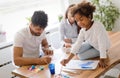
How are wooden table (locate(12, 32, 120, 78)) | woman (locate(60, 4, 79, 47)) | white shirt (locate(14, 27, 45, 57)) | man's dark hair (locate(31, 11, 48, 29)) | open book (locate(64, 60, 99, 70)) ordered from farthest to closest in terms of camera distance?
woman (locate(60, 4, 79, 47)) < white shirt (locate(14, 27, 45, 57)) < man's dark hair (locate(31, 11, 48, 29)) < open book (locate(64, 60, 99, 70)) < wooden table (locate(12, 32, 120, 78))

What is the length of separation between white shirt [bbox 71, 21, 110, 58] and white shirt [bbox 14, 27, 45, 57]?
48cm

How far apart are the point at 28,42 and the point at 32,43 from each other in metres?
0.05

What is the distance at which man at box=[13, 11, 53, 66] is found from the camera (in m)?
1.93

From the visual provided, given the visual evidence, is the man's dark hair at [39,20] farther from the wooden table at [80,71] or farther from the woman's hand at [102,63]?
the woman's hand at [102,63]

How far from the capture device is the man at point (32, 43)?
1.93 meters

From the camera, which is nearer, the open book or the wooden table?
the wooden table

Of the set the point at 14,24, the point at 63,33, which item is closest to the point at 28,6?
the point at 14,24

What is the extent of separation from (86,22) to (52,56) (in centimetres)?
52

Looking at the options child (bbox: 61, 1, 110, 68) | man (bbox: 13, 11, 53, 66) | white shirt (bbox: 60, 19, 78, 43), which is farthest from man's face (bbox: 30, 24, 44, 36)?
white shirt (bbox: 60, 19, 78, 43)

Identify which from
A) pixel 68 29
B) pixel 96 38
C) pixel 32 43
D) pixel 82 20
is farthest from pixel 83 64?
pixel 68 29

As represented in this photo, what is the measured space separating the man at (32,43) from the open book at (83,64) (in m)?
0.23

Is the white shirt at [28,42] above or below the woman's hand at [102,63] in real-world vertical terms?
above

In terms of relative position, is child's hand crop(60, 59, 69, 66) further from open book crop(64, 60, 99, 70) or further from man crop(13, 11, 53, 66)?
man crop(13, 11, 53, 66)

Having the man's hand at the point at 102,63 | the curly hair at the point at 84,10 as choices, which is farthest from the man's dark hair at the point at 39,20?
the man's hand at the point at 102,63
